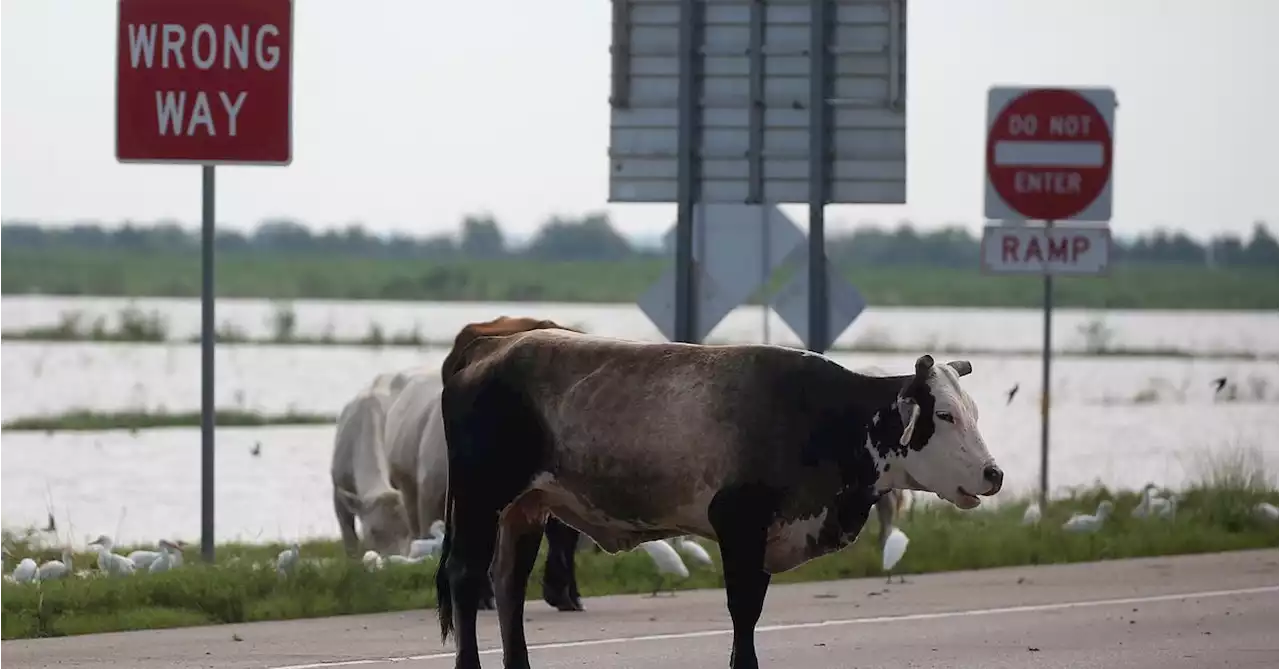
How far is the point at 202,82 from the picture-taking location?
1520 centimetres

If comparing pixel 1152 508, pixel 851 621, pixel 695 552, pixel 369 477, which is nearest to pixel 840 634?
pixel 851 621

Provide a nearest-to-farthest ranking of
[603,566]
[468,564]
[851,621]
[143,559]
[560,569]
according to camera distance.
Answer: [468,564] < [851,621] < [560,569] < [143,559] < [603,566]

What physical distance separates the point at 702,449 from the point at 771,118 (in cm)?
880

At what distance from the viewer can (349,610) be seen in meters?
14.9

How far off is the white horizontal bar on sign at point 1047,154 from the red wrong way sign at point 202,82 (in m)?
8.14

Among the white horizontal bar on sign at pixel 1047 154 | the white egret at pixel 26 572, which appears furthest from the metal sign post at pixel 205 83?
the white horizontal bar on sign at pixel 1047 154

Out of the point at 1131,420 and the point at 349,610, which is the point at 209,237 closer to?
the point at 349,610

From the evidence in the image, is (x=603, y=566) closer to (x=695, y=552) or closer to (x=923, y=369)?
(x=695, y=552)

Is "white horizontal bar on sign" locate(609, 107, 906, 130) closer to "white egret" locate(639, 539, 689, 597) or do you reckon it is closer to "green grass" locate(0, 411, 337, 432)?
"white egret" locate(639, 539, 689, 597)

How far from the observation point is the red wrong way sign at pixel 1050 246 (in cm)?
2162

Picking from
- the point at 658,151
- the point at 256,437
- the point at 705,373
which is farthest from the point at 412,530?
the point at 256,437

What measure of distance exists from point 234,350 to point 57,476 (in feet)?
117

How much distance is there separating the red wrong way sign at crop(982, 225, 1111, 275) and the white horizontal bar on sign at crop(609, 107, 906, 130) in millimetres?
2902

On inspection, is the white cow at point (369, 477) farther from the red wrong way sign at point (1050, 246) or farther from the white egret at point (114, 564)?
the red wrong way sign at point (1050, 246)
